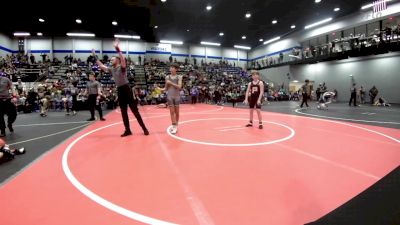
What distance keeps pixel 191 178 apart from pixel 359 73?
24.7 m

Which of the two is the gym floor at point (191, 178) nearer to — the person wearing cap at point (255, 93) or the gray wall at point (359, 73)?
the person wearing cap at point (255, 93)

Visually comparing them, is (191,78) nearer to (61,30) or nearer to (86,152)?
(61,30)

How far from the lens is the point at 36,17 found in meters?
20.8

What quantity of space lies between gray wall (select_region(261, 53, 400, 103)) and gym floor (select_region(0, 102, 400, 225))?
18.9 m

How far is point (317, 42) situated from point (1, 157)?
30497 millimetres

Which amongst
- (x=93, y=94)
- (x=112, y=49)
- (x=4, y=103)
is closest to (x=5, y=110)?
(x=4, y=103)

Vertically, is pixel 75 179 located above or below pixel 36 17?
below

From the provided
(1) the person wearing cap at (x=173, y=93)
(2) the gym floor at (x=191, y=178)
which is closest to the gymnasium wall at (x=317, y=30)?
(2) the gym floor at (x=191, y=178)

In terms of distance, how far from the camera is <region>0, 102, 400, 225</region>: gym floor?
7.05ft

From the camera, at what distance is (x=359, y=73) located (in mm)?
22297

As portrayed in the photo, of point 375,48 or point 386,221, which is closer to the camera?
point 386,221

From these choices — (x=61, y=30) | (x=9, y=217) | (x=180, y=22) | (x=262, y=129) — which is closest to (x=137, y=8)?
(x=180, y=22)

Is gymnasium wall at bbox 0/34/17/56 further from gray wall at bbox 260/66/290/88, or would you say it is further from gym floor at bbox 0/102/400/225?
gray wall at bbox 260/66/290/88

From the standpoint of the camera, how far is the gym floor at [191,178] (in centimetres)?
215
